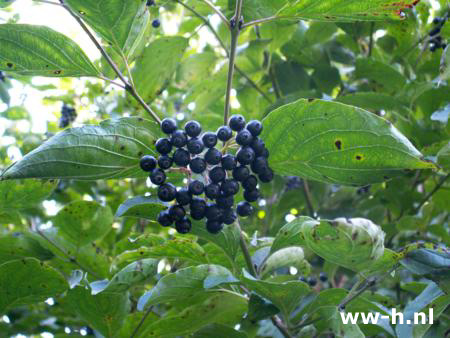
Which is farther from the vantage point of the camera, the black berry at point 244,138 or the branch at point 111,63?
the branch at point 111,63

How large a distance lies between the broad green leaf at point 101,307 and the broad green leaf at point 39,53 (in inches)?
33.6

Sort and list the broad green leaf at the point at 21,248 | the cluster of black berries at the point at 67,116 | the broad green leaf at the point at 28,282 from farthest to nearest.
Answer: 1. the cluster of black berries at the point at 67,116
2. the broad green leaf at the point at 21,248
3. the broad green leaf at the point at 28,282

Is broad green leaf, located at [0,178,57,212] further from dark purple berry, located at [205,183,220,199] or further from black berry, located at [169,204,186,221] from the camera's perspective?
dark purple berry, located at [205,183,220,199]

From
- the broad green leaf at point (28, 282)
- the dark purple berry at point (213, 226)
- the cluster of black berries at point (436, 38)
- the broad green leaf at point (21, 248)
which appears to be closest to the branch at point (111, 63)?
the dark purple berry at point (213, 226)

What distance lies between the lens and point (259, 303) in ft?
6.13

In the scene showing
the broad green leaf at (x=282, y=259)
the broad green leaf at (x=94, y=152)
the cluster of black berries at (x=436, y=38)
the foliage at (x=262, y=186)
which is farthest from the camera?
the cluster of black berries at (x=436, y=38)

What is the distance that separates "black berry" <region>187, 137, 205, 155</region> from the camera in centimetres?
177

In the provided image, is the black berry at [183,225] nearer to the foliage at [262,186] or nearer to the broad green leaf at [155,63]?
the foliage at [262,186]

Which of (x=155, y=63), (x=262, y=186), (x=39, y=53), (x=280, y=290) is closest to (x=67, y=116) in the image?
(x=155, y=63)

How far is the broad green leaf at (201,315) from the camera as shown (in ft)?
6.52

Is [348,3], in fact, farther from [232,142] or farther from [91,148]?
[91,148]

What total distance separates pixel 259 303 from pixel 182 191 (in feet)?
1.46

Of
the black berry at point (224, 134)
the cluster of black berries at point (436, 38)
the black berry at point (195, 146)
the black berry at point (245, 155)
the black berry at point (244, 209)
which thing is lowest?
the black berry at point (244, 209)

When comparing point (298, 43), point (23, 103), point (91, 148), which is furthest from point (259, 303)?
point (23, 103)
